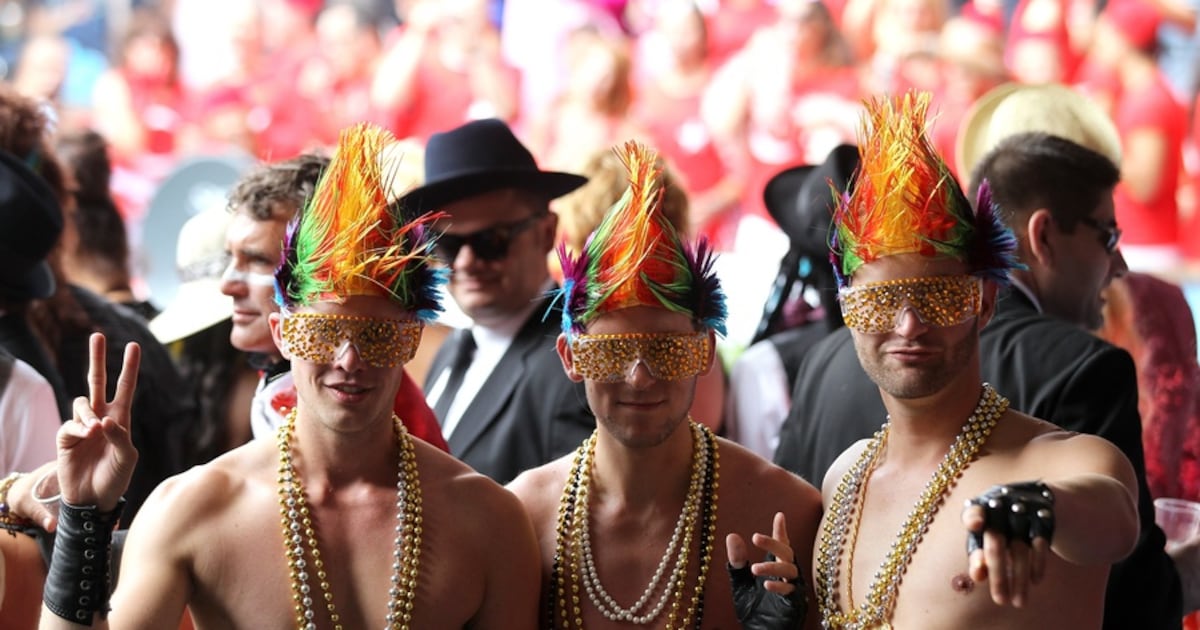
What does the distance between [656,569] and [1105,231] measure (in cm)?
155

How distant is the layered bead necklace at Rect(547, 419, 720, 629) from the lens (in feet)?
11.3

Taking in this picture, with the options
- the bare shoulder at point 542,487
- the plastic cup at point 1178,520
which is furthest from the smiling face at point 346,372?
the plastic cup at point 1178,520

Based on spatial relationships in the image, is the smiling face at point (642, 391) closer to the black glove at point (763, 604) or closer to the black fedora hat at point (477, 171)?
the black glove at point (763, 604)

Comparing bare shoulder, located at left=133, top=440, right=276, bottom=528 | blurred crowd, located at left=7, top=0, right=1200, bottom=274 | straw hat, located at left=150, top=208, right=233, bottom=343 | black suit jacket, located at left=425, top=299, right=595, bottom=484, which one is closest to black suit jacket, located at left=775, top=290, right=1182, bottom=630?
black suit jacket, located at left=425, top=299, right=595, bottom=484

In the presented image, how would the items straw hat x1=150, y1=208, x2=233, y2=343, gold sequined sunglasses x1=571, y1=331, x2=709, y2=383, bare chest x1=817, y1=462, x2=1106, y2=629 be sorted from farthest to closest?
straw hat x1=150, y1=208, x2=233, y2=343
gold sequined sunglasses x1=571, y1=331, x2=709, y2=383
bare chest x1=817, y1=462, x2=1106, y2=629

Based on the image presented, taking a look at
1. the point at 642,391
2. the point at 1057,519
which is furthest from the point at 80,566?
the point at 1057,519

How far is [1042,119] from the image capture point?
484 centimetres

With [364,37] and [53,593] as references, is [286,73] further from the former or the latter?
[53,593]

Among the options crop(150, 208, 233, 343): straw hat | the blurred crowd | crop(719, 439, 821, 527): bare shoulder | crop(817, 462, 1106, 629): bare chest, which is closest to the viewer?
crop(817, 462, 1106, 629): bare chest

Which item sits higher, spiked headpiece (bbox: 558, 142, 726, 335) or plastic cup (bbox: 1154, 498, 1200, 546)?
spiked headpiece (bbox: 558, 142, 726, 335)

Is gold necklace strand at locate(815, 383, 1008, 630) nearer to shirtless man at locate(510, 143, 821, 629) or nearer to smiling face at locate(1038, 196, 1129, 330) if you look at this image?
shirtless man at locate(510, 143, 821, 629)

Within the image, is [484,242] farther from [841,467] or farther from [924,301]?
[924,301]

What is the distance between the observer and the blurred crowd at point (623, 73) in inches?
398

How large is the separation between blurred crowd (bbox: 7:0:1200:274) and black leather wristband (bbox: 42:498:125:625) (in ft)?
19.4
